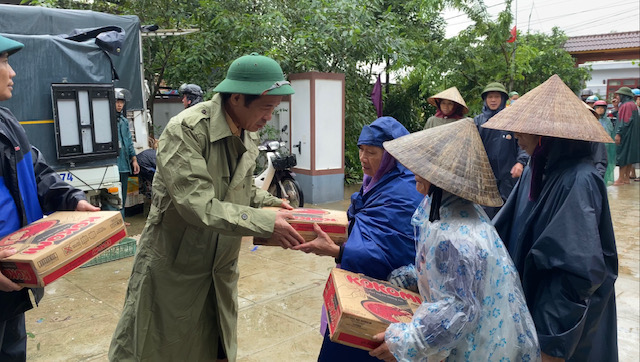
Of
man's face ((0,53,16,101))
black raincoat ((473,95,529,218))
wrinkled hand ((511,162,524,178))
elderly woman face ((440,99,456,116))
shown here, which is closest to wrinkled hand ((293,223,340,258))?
man's face ((0,53,16,101))

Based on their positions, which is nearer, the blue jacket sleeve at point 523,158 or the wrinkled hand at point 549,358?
the wrinkled hand at point 549,358

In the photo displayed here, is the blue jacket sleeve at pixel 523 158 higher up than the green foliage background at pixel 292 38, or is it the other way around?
the green foliage background at pixel 292 38

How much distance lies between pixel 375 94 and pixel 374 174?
731 centimetres

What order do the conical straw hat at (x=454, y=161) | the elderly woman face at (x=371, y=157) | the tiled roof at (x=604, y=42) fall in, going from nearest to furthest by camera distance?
the conical straw hat at (x=454, y=161), the elderly woman face at (x=371, y=157), the tiled roof at (x=604, y=42)

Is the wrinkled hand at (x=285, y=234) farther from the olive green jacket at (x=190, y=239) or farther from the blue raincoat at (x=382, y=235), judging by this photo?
the blue raincoat at (x=382, y=235)

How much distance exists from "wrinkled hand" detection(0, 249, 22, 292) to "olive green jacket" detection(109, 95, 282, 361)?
1.69 ft

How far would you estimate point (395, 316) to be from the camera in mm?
1846

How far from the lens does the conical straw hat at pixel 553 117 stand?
6.34 ft

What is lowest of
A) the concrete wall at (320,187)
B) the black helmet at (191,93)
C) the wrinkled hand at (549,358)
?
the concrete wall at (320,187)

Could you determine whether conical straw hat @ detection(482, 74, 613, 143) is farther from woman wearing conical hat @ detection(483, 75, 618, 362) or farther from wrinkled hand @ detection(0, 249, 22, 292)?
wrinkled hand @ detection(0, 249, 22, 292)

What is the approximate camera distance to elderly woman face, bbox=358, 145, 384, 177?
2.59 metres

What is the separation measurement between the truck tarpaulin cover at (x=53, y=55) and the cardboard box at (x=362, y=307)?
4.31 metres

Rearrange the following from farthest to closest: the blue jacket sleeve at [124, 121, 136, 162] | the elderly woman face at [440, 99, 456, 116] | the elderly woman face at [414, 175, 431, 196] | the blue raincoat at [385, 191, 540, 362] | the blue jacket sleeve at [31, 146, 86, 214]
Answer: the blue jacket sleeve at [124, 121, 136, 162]
the elderly woman face at [440, 99, 456, 116]
the blue jacket sleeve at [31, 146, 86, 214]
the elderly woman face at [414, 175, 431, 196]
the blue raincoat at [385, 191, 540, 362]

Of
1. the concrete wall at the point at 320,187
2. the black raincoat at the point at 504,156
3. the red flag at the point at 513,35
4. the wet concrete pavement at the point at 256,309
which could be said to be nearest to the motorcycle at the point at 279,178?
the concrete wall at the point at 320,187
